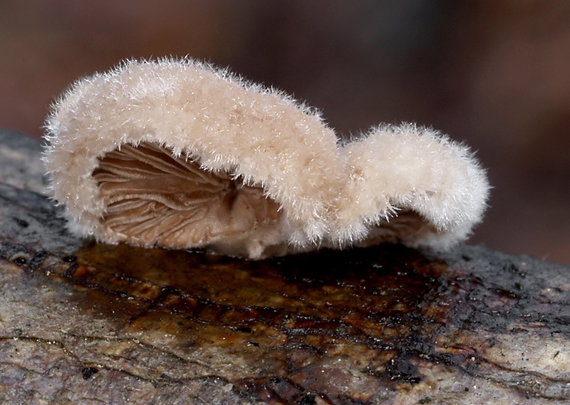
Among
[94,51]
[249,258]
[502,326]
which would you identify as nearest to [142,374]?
[249,258]

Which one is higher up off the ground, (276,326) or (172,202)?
(172,202)

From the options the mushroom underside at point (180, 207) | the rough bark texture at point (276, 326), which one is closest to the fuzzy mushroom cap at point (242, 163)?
the mushroom underside at point (180, 207)

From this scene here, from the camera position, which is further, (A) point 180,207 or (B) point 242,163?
(A) point 180,207

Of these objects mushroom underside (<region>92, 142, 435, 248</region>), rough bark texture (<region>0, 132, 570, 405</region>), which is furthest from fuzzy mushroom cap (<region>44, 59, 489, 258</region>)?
rough bark texture (<region>0, 132, 570, 405</region>)

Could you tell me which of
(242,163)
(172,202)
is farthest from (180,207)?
(242,163)

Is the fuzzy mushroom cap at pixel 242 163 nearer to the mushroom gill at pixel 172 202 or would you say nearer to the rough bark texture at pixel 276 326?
the mushroom gill at pixel 172 202

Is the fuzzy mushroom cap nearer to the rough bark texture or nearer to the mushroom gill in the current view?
the mushroom gill

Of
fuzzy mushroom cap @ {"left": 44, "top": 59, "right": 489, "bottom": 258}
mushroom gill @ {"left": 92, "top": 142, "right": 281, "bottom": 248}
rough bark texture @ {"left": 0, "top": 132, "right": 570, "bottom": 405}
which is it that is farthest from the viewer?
mushroom gill @ {"left": 92, "top": 142, "right": 281, "bottom": 248}

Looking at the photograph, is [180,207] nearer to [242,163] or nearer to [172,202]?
[172,202]
